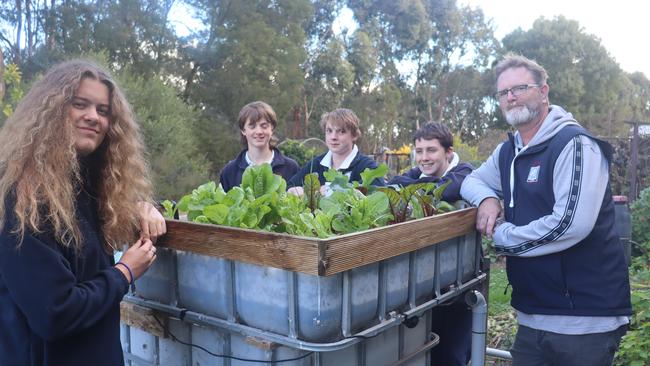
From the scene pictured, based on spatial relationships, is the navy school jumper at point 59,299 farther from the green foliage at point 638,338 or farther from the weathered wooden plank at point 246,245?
the green foliage at point 638,338

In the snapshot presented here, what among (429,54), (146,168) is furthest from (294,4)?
(146,168)

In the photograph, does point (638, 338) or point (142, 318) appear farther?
point (638, 338)

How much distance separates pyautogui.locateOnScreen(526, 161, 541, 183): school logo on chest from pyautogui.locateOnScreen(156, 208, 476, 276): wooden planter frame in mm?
666

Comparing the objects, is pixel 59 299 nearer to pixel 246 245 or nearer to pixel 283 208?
pixel 246 245

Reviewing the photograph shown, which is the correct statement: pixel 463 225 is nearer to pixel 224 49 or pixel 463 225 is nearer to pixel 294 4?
pixel 224 49

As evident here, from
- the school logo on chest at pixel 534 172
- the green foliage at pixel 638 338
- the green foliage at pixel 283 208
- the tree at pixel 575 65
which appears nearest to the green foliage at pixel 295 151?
the green foliage at pixel 638 338

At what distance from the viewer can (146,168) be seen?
2.17 m

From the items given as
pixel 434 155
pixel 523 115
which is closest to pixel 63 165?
pixel 523 115

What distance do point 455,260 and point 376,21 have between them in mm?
28632

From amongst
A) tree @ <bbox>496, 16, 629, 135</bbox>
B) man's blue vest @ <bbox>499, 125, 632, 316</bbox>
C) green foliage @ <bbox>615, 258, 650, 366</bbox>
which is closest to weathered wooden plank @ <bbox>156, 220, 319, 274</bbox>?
man's blue vest @ <bbox>499, 125, 632, 316</bbox>

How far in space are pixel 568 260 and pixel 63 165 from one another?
2.08 meters

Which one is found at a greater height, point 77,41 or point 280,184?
point 77,41

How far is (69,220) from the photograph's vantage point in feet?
5.23

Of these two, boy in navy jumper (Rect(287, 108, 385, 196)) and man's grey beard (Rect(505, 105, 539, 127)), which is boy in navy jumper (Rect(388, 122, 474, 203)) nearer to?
boy in navy jumper (Rect(287, 108, 385, 196))
